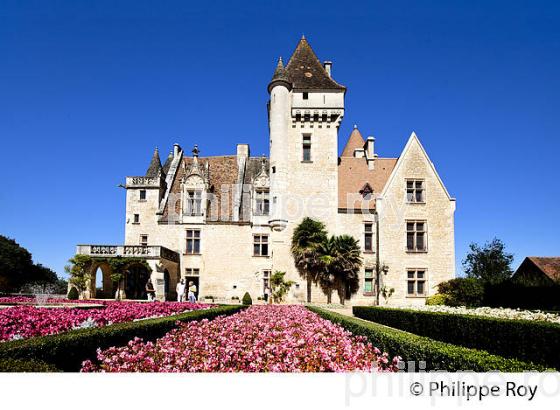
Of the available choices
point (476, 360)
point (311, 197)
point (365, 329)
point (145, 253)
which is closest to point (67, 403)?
point (476, 360)

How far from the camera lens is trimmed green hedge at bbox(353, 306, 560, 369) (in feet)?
26.5

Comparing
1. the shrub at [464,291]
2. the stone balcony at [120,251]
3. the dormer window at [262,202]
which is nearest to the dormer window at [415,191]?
the shrub at [464,291]

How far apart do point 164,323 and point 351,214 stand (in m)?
19.6

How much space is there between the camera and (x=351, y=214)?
27.1m

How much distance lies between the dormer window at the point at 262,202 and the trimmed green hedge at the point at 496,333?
51.1 feet

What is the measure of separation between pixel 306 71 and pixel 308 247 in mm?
12483

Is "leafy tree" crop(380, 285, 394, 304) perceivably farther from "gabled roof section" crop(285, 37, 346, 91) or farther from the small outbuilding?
"gabled roof section" crop(285, 37, 346, 91)

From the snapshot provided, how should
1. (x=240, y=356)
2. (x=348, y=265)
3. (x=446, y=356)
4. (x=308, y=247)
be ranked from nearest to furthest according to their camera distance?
(x=446, y=356)
(x=240, y=356)
(x=348, y=265)
(x=308, y=247)

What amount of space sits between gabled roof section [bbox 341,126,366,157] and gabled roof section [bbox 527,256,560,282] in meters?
15.3

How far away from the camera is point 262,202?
1115 inches

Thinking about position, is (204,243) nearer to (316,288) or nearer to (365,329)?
(316,288)

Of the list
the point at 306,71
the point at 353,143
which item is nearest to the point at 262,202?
the point at 306,71

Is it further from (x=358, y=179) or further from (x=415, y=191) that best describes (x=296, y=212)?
(x=415, y=191)

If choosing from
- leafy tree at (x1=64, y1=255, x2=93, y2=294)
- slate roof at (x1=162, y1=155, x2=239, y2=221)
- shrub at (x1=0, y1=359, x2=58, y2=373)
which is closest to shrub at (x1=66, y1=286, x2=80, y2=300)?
leafy tree at (x1=64, y1=255, x2=93, y2=294)
